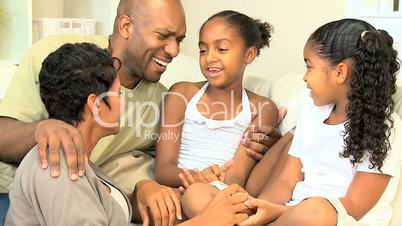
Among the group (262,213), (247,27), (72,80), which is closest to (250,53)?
(247,27)

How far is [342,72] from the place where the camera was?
144 centimetres

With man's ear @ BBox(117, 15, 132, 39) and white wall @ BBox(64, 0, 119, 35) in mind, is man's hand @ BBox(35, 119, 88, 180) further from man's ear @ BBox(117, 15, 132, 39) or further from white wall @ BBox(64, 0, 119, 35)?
white wall @ BBox(64, 0, 119, 35)

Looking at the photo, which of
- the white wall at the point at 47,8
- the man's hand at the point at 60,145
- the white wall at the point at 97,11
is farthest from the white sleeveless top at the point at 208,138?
the white wall at the point at 47,8

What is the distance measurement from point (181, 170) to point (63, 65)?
579 mm

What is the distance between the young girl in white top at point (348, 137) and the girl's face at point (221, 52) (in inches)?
13.9

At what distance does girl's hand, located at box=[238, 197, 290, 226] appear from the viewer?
53.7 inches

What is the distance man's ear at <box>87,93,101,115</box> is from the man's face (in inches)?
20.0

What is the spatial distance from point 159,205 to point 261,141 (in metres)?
0.42

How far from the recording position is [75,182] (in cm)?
113

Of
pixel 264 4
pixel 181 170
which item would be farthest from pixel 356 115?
pixel 264 4

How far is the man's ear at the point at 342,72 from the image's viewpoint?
144 centimetres

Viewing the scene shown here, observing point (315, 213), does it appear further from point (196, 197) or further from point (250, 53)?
point (250, 53)

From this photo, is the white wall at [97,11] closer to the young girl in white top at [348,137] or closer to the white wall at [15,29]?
the white wall at [15,29]

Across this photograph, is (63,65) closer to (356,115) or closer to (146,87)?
(146,87)
